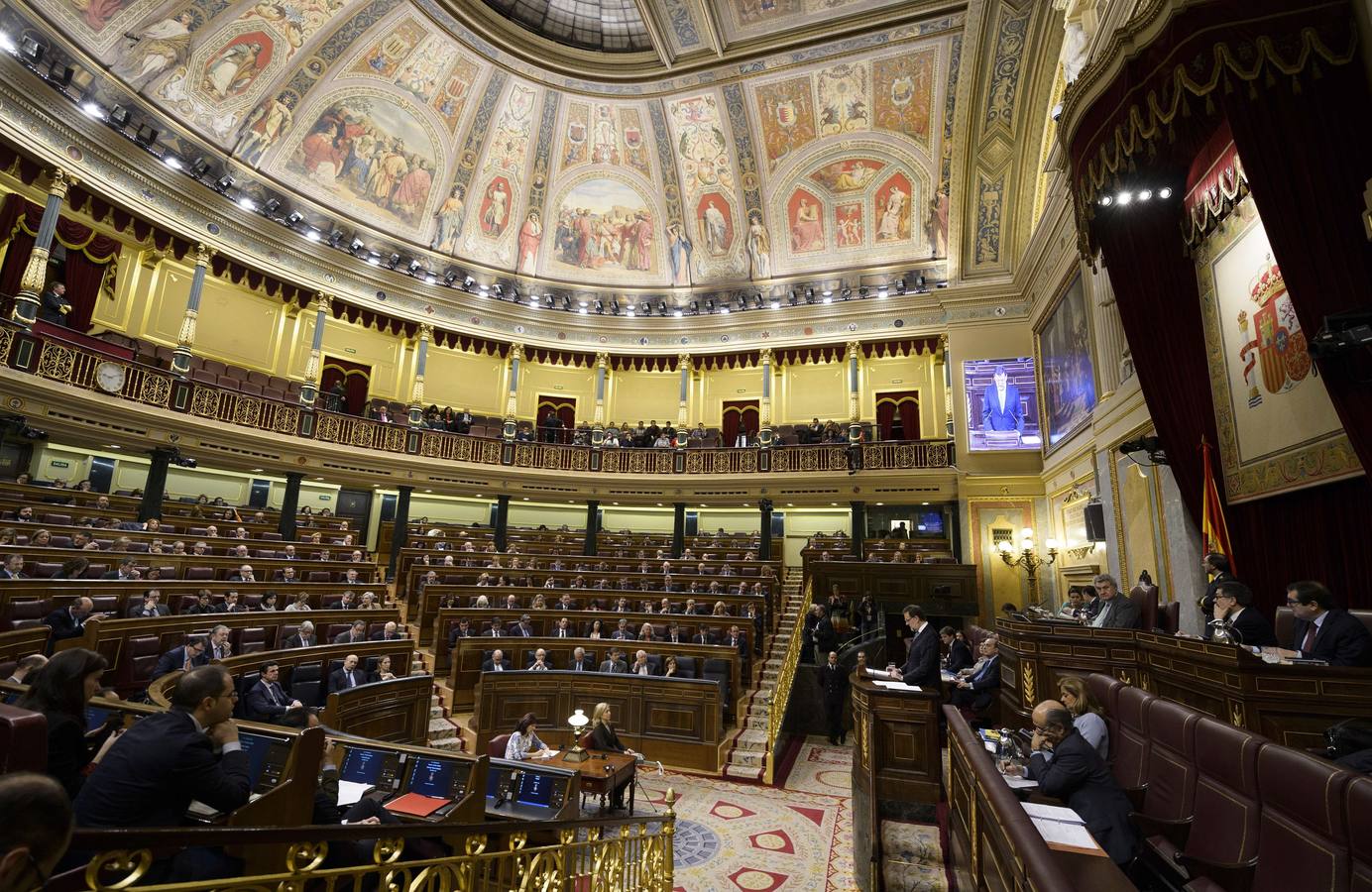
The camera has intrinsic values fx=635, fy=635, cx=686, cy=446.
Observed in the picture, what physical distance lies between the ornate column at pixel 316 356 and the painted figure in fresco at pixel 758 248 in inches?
449

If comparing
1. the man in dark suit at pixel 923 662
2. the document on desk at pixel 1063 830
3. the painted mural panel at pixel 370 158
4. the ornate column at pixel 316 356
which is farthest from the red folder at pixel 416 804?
the painted mural panel at pixel 370 158

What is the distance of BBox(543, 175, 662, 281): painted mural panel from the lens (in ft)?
63.3

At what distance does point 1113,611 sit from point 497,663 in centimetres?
694

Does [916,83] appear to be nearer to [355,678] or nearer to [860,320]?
[860,320]

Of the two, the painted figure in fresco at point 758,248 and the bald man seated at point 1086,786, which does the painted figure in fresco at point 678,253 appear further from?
the bald man seated at point 1086,786

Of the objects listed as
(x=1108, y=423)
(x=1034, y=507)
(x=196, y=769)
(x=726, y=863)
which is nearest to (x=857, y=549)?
(x=1034, y=507)

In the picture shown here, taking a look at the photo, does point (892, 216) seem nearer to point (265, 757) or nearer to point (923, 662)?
point (923, 662)

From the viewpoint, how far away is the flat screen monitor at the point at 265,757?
335 centimetres

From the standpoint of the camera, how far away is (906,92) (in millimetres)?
15641

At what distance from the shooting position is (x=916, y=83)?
15.4 m

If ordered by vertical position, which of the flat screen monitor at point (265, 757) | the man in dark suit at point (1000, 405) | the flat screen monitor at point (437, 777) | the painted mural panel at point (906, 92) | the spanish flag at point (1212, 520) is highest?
the painted mural panel at point (906, 92)

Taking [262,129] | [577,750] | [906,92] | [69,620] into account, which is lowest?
[577,750]

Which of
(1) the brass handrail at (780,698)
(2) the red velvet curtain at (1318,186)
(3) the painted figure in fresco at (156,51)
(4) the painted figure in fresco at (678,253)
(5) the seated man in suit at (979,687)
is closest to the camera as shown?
(2) the red velvet curtain at (1318,186)

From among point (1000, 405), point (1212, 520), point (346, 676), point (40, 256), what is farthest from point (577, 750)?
point (40, 256)
